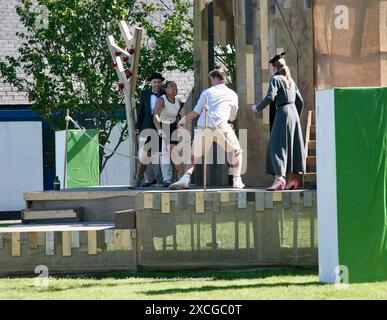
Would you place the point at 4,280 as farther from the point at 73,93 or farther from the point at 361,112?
the point at 73,93

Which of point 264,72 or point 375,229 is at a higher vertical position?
point 264,72

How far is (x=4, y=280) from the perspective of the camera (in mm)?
13703

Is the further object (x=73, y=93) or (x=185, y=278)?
(x=73, y=93)

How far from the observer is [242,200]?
14.0 metres

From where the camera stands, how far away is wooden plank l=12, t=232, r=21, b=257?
560 inches

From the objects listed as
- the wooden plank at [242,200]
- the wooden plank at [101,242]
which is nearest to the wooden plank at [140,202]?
the wooden plank at [101,242]

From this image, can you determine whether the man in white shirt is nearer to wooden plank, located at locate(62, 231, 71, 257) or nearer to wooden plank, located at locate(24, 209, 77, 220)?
wooden plank, located at locate(62, 231, 71, 257)

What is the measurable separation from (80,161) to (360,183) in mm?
9865

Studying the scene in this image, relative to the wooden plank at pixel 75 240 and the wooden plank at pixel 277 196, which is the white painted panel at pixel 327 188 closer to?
the wooden plank at pixel 277 196

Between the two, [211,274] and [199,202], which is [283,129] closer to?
[199,202]

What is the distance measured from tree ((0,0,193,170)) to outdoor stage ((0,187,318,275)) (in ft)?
43.4

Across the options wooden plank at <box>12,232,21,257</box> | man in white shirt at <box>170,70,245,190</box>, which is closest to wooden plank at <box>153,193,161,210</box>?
man in white shirt at <box>170,70,245,190</box>

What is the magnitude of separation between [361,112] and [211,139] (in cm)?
317
